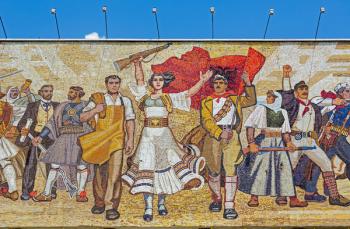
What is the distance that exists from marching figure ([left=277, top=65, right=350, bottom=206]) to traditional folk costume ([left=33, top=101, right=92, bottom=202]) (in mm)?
5500

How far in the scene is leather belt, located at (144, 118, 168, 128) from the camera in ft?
60.6

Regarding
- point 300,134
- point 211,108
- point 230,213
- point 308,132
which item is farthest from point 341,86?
point 230,213

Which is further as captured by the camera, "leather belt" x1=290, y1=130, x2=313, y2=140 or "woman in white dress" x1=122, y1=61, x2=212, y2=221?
"leather belt" x1=290, y1=130, x2=313, y2=140

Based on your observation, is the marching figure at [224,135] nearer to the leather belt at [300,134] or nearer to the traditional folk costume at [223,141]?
the traditional folk costume at [223,141]

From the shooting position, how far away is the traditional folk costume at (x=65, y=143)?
1802cm

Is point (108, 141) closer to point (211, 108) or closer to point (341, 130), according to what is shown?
point (211, 108)

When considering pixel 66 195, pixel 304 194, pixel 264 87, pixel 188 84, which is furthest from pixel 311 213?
pixel 66 195

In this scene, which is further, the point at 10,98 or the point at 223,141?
the point at 10,98

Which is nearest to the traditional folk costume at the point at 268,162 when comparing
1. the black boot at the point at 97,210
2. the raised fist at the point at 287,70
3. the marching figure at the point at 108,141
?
the raised fist at the point at 287,70

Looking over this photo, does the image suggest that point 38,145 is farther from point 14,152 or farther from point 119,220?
point 119,220

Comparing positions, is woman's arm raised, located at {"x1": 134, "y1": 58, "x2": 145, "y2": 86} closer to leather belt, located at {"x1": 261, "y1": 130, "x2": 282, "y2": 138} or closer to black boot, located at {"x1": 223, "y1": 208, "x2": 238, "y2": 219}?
leather belt, located at {"x1": 261, "y1": 130, "x2": 282, "y2": 138}

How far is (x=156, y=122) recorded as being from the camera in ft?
60.7

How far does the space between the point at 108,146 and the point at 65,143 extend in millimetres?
1205

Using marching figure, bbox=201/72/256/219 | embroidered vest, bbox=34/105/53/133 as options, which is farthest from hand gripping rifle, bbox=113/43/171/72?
embroidered vest, bbox=34/105/53/133
